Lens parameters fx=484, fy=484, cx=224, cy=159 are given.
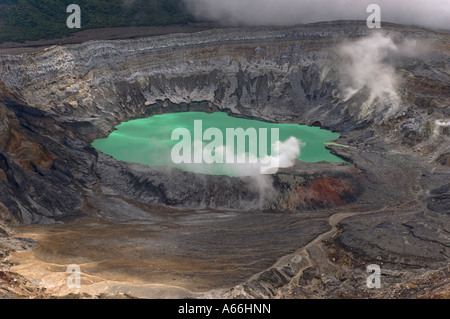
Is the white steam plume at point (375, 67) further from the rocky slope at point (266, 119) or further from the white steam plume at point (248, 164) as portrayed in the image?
the white steam plume at point (248, 164)

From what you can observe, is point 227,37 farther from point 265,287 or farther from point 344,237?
point 265,287

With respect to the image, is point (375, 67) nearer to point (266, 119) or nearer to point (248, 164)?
point (266, 119)

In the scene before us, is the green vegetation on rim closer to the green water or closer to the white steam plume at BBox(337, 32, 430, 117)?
the green water

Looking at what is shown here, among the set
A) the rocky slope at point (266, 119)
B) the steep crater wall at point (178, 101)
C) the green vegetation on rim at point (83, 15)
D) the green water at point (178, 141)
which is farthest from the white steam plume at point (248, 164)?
the green vegetation on rim at point (83, 15)

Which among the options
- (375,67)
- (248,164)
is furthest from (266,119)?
(248,164)

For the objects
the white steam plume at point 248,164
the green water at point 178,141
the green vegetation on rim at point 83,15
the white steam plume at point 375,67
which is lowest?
the white steam plume at point 248,164

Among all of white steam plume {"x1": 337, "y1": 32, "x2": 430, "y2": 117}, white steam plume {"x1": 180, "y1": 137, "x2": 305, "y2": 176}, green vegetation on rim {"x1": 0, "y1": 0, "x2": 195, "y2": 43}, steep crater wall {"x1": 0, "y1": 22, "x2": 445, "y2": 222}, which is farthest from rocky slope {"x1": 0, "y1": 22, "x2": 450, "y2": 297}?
green vegetation on rim {"x1": 0, "y1": 0, "x2": 195, "y2": 43}
